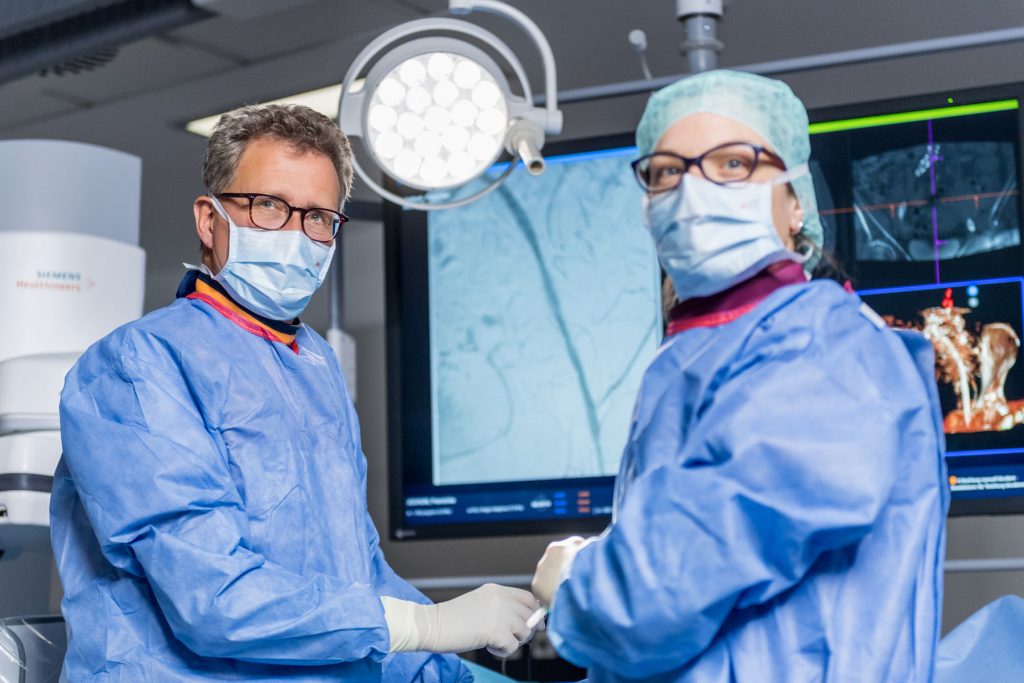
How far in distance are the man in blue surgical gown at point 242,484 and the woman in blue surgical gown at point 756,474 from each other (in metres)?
0.32

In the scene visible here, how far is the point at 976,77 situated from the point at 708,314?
2.56 meters

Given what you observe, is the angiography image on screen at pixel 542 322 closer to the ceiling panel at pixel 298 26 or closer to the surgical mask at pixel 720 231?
the ceiling panel at pixel 298 26

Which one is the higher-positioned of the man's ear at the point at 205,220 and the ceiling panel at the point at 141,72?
the ceiling panel at the point at 141,72

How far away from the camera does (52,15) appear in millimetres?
2059

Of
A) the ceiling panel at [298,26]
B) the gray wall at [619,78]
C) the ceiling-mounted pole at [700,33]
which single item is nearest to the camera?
the ceiling-mounted pole at [700,33]

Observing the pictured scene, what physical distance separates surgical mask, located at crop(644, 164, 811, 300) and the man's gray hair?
1.93 ft

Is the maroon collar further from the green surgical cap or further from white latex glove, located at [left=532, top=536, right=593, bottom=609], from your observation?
white latex glove, located at [left=532, top=536, right=593, bottom=609]

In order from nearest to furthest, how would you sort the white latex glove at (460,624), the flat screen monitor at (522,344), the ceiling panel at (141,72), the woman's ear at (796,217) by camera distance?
1. the woman's ear at (796,217)
2. the white latex glove at (460,624)
3. the flat screen monitor at (522,344)
4. the ceiling panel at (141,72)

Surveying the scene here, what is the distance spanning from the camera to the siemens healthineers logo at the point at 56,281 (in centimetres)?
228

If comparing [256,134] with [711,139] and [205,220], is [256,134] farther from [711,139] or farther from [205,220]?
[711,139]

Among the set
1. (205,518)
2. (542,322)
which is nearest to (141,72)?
(542,322)

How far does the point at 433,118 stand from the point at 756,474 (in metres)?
1.02

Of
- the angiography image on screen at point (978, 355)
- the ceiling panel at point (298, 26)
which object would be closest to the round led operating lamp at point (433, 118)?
the angiography image on screen at point (978, 355)

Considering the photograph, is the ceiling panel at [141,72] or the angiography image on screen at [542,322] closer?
the angiography image on screen at [542,322]
